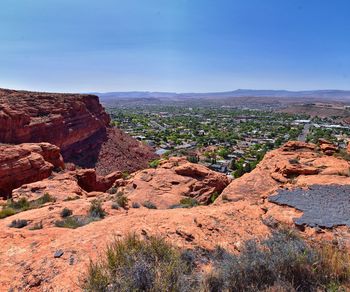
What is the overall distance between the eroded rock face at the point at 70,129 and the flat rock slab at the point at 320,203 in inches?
1090

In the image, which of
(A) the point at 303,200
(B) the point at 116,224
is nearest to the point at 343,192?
(A) the point at 303,200

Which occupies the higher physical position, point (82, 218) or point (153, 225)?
point (153, 225)

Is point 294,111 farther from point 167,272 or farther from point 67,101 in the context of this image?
point 167,272

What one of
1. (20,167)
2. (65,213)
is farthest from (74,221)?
(20,167)

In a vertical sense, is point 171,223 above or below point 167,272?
below

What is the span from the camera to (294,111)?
198500mm

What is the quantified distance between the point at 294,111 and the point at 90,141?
184 m

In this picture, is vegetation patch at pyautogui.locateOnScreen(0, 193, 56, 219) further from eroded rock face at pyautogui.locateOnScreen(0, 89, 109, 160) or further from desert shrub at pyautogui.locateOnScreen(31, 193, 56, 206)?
eroded rock face at pyautogui.locateOnScreen(0, 89, 109, 160)

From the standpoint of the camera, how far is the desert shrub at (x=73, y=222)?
9.60 m

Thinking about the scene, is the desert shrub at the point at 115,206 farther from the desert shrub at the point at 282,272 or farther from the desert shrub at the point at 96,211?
the desert shrub at the point at 282,272

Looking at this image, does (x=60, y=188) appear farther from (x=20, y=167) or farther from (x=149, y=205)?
(x=149, y=205)

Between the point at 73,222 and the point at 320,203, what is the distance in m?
8.84

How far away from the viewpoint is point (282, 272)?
17.7ft

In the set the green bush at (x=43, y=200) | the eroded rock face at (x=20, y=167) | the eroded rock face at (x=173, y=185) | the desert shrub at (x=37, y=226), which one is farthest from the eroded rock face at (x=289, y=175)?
the eroded rock face at (x=20, y=167)
